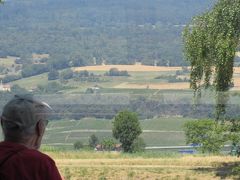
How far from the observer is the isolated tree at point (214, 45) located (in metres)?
Result: 11.6

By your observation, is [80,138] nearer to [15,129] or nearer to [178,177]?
[178,177]

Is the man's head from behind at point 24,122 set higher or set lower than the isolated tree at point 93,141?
A: higher

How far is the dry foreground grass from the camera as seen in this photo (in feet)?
37.6

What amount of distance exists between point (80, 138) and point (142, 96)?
255 centimetres

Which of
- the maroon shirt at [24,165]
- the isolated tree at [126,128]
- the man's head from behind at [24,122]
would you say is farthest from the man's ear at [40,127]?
the isolated tree at [126,128]

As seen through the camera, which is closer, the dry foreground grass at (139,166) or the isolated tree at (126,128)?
the isolated tree at (126,128)

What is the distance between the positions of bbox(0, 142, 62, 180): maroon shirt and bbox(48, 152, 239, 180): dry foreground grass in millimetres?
7877

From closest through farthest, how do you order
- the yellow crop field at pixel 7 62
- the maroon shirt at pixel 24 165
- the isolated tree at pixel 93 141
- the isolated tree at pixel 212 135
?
the maroon shirt at pixel 24 165 → the isolated tree at pixel 93 141 → the isolated tree at pixel 212 135 → the yellow crop field at pixel 7 62

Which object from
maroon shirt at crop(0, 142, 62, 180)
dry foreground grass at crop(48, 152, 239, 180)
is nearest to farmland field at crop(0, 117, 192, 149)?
dry foreground grass at crop(48, 152, 239, 180)

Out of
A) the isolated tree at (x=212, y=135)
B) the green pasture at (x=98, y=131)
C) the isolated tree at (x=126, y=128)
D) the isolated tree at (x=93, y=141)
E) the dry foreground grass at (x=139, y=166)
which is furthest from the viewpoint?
the isolated tree at (x=212, y=135)

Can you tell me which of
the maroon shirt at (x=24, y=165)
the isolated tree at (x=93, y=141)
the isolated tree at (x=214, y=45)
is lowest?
the isolated tree at (x=93, y=141)

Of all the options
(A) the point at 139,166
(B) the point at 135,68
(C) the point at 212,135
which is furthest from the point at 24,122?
(B) the point at 135,68

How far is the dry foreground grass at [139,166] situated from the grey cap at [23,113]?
7791 mm

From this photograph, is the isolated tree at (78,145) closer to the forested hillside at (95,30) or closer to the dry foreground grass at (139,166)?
the dry foreground grass at (139,166)
